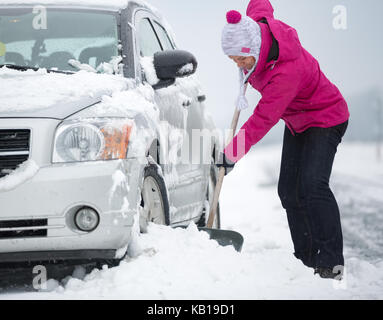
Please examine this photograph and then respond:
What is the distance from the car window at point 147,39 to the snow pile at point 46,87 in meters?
0.77

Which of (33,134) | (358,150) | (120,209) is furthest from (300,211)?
(358,150)

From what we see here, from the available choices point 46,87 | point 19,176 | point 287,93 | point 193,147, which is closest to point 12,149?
point 19,176

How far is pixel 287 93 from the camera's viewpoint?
3.95m

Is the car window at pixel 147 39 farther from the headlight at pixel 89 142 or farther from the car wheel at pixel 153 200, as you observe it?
the headlight at pixel 89 142

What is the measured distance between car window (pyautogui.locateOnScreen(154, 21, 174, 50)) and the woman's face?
1489mm

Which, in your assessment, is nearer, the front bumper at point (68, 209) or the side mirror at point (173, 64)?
the front bumper at point (68, 209)

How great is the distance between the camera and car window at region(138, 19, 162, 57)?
471cm

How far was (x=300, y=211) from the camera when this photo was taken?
4.54 meters

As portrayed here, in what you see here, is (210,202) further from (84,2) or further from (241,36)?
(241,36)

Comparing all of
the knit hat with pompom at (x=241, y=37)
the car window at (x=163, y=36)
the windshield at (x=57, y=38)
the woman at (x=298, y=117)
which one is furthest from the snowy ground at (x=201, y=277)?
the car window at (x=163, y=36)

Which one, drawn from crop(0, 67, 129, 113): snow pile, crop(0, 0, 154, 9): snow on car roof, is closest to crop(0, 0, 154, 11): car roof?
crop(0, 0, 154, 9): snow on car roof

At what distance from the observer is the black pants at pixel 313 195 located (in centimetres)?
410
